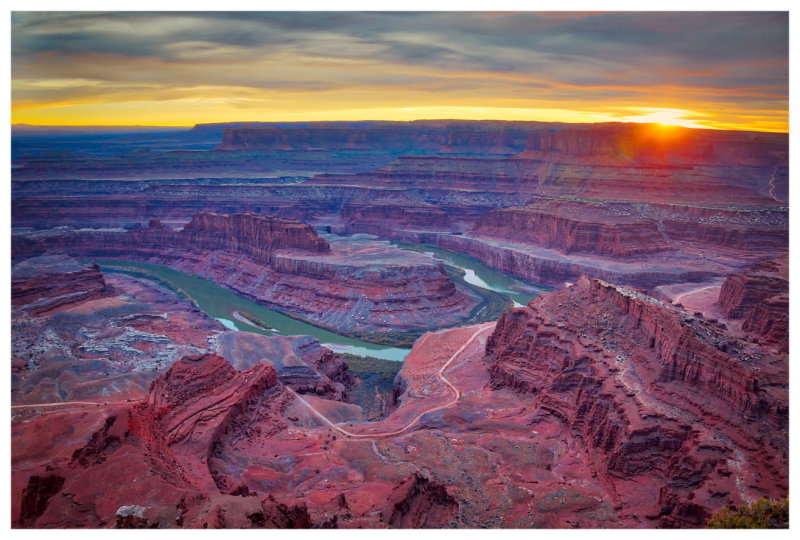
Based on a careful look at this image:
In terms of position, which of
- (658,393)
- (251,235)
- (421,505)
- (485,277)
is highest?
(658,393)

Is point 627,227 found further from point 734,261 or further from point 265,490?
point 265,490

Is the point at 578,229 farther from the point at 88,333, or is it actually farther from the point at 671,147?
the point at 88,333

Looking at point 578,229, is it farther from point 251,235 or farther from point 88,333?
point 88,333

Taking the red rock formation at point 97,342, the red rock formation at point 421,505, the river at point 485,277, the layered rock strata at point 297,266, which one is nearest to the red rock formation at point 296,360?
the red rock formation at point 97,342

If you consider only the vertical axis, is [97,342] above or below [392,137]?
below

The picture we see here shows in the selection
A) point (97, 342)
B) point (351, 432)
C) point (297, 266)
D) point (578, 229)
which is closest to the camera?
point (351, 432)

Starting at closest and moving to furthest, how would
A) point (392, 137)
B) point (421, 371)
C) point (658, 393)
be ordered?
point (658, 393)
point (421, 371)
point (392, 137)

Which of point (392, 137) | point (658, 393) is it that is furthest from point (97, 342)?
point (392, 137)

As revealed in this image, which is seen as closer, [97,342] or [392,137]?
Answer: [97,342]
